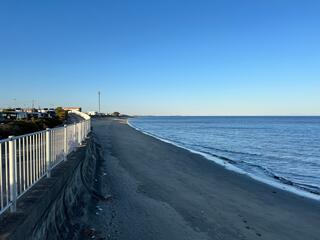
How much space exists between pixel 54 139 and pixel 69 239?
350cm

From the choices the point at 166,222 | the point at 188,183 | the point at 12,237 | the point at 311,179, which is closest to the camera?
the point at 12,237

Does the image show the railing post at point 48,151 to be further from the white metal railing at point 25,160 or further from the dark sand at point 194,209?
the dark sand at point 194,209

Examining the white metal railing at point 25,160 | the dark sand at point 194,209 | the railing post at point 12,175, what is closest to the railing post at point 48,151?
the white metal railing at point 25,160

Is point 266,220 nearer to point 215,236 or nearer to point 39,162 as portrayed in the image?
point 215,236

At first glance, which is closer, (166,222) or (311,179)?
(166,222)

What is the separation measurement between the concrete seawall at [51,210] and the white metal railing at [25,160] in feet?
0.50

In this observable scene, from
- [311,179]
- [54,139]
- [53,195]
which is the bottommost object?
[311,179]

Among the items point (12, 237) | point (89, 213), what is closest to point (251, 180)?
point (89, 213)

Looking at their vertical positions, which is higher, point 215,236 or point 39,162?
point 39,162

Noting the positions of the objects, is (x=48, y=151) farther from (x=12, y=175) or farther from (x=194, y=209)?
(x=194, y=209)

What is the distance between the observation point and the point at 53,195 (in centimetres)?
649

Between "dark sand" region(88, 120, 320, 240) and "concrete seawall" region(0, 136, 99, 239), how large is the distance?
0.44 meters

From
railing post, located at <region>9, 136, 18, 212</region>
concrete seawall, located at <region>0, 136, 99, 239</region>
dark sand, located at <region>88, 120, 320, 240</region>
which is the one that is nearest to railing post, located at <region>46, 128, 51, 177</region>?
concrete seawall, located at <region>0, 136, 99, 239</region>

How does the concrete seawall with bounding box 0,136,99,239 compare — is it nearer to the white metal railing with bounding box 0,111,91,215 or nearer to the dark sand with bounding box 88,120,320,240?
the white metal railing with bounding box 0,111,91,215
